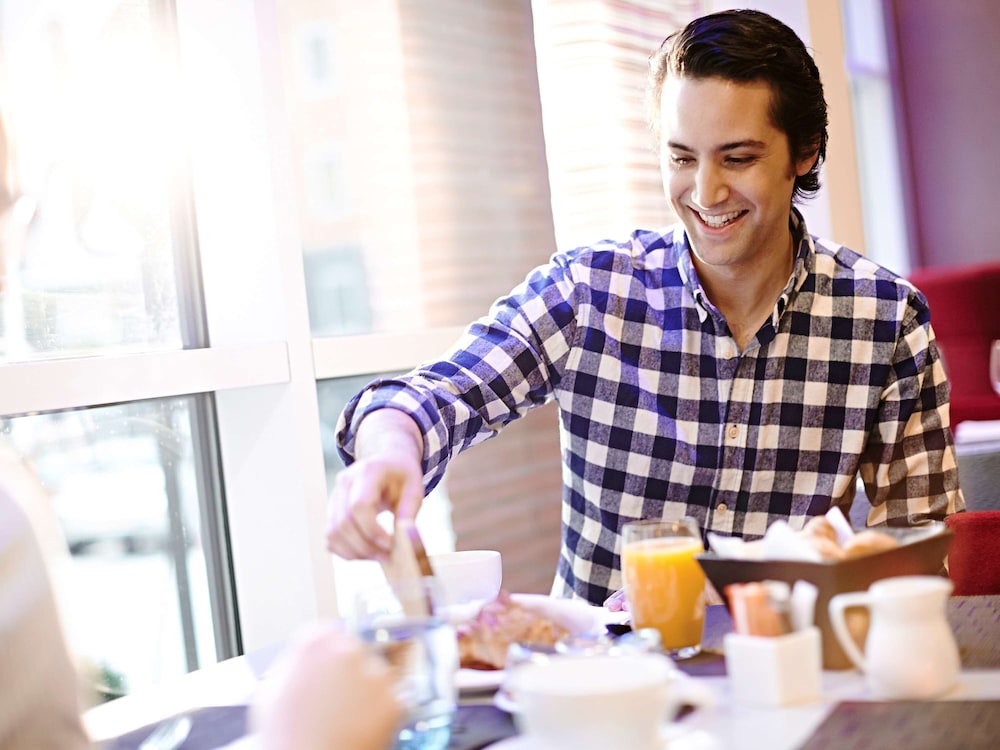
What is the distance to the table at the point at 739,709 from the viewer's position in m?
0.81

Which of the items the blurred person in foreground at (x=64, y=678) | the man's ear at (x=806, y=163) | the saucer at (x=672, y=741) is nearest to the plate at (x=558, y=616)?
the saucer at (x=672, y=741)

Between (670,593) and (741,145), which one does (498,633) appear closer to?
(670,593)

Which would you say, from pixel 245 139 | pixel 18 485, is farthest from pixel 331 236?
pixel 18 485

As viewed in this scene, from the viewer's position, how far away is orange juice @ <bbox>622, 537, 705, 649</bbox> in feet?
3.46

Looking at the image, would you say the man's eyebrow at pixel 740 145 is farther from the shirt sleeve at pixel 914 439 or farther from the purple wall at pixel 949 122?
the purple wall at pixel 949 122

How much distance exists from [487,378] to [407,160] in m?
1.19

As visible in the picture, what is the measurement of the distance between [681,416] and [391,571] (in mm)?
746

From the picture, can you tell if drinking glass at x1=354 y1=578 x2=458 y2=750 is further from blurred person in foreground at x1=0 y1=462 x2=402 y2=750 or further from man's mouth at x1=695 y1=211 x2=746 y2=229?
man's mouth at x1=695 y1=211 x2=746 y2=229

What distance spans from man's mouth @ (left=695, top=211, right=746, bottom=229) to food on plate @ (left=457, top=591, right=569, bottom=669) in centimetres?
84

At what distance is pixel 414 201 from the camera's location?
8.90 ft

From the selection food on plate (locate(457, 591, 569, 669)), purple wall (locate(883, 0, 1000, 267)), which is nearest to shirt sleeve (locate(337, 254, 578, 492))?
food on plate (locate(457, 591, 569, 669))

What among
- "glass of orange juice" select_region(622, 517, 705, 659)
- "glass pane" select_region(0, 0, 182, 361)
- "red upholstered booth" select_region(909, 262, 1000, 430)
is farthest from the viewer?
"red upholstered booth" select_region(909, 262, 1000, 430)

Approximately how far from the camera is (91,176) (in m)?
2.18

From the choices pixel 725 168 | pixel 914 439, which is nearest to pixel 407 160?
pixel 725 168
